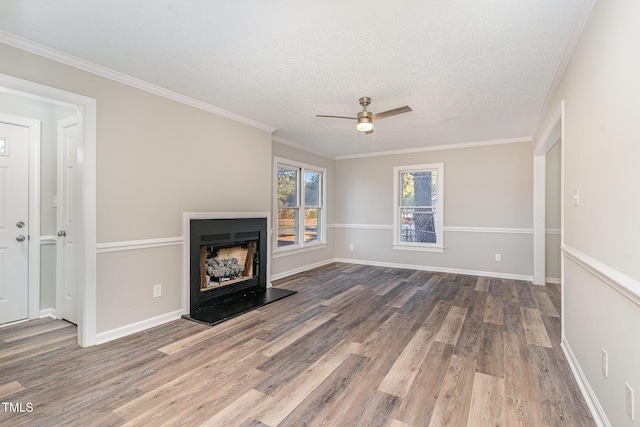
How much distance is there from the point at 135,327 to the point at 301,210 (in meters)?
3.54

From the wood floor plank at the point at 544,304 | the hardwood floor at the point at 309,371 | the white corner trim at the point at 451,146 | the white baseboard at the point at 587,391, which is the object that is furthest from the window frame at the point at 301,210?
the white baseboard at the point at 587,391

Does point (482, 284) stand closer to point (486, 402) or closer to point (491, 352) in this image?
point (491, 352)

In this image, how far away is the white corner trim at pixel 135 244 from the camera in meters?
2.80

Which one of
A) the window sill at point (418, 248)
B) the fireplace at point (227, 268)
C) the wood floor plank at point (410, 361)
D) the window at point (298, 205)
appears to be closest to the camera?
the wood floor plank at point (410, 361)

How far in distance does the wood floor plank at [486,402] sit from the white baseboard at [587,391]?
470 mm

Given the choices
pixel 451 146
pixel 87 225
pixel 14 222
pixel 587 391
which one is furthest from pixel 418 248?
pixel 14 222

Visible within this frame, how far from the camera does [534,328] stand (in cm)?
313

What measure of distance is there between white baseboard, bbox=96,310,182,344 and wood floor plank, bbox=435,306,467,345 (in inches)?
112

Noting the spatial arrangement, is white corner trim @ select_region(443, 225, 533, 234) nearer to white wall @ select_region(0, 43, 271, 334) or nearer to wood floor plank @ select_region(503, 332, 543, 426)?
wood floor plank @ select_region(503, 332, 543, 426)

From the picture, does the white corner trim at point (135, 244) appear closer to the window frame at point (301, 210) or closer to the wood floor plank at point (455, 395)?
the window frame at point (301, 210)

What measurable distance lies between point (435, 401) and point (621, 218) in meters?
1.48

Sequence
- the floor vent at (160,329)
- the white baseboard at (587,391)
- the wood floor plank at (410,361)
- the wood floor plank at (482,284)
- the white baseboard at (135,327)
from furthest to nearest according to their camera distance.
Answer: the wood floor plank at (482,284) < the floor vent at (160,329) < the white baseboard at (135,327) < the wood floor plank at (410,361) < the white baseboard at (587,391)

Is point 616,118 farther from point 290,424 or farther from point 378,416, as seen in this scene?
point 290,424

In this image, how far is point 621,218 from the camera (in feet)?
4.74
